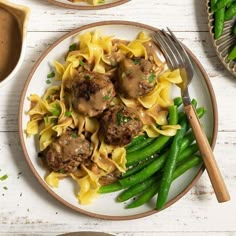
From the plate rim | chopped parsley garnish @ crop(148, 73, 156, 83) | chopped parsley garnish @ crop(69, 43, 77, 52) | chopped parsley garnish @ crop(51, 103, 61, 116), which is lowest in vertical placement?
chopped parsley garnish @ crop(51, 103, 61, 116)

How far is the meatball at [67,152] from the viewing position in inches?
114

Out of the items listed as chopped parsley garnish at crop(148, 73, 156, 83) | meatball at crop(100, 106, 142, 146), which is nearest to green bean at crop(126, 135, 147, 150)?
meatball at crop(100, 106, 142, 146)

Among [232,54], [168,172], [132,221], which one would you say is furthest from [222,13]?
[132,221]

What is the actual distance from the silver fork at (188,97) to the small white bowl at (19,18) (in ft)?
2.52

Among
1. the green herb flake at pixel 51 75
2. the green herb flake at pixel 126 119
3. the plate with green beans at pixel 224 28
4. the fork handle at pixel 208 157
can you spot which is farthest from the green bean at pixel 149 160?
the green herb flake at pixel 51 75

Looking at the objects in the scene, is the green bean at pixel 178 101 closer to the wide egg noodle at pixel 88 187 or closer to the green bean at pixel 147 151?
the green bean at pixel 147 151

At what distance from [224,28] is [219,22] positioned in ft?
0.26

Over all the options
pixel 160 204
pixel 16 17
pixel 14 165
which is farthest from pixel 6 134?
pixel 160 204

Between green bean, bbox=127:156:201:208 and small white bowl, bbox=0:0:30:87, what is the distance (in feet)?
3.45

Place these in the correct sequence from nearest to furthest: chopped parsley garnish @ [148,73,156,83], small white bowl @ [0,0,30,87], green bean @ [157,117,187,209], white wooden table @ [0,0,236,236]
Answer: small white bowl @ [0,0,30,87] → chopped parsley garnish @ [148,73,156,83] → green bean @ [157,117,187,209] → white wooden table @ [0,0,236,236]

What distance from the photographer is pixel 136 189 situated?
3053 mm

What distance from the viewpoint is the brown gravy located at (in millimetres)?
2873

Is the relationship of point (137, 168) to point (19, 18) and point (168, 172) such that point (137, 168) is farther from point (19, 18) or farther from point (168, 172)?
point (19, 18)

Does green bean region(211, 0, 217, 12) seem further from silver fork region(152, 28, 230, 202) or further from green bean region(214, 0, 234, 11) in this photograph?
silver fork region(152, 28, 230, 202)
